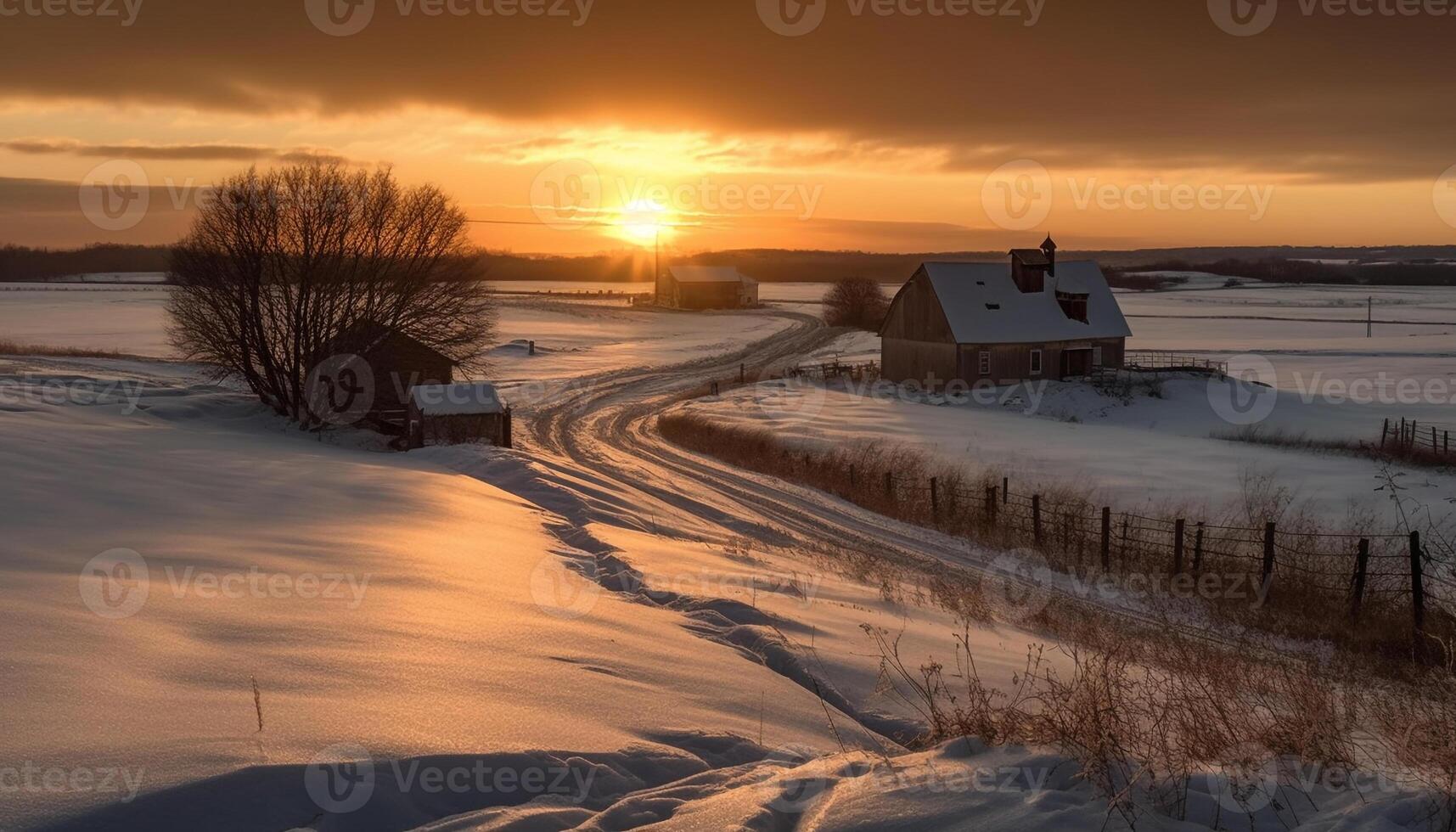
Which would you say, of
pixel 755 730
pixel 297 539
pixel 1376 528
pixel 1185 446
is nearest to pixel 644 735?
pixel 755 730

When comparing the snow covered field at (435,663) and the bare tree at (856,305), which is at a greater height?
the bare tree at (856,305)

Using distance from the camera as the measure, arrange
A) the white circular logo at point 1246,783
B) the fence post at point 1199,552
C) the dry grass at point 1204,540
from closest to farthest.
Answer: the white circular logo at point 1246,783 → the dry grass at point 1204,540 → the fence post at point 1199,552

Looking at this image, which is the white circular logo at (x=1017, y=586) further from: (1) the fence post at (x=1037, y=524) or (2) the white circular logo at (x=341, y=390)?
(2) the white circular logo at (x=341, y=390)

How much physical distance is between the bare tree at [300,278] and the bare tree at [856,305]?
201ft

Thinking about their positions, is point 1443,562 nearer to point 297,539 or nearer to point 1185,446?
point 1185,446

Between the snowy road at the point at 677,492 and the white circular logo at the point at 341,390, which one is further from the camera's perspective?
the white circular logo at the point at 341,390

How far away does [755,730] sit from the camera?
591 cm

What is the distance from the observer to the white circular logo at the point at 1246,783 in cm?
447

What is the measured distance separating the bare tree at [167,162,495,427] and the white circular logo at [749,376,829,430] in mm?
14164

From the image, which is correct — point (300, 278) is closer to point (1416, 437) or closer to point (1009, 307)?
point (1009, 307)

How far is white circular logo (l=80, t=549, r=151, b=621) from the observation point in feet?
20.6

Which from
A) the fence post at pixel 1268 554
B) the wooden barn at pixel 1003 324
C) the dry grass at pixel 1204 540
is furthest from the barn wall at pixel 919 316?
the fence post at pixel 1268 554

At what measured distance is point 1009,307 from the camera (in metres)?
51.0

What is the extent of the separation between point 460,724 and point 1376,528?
70.1 ft
